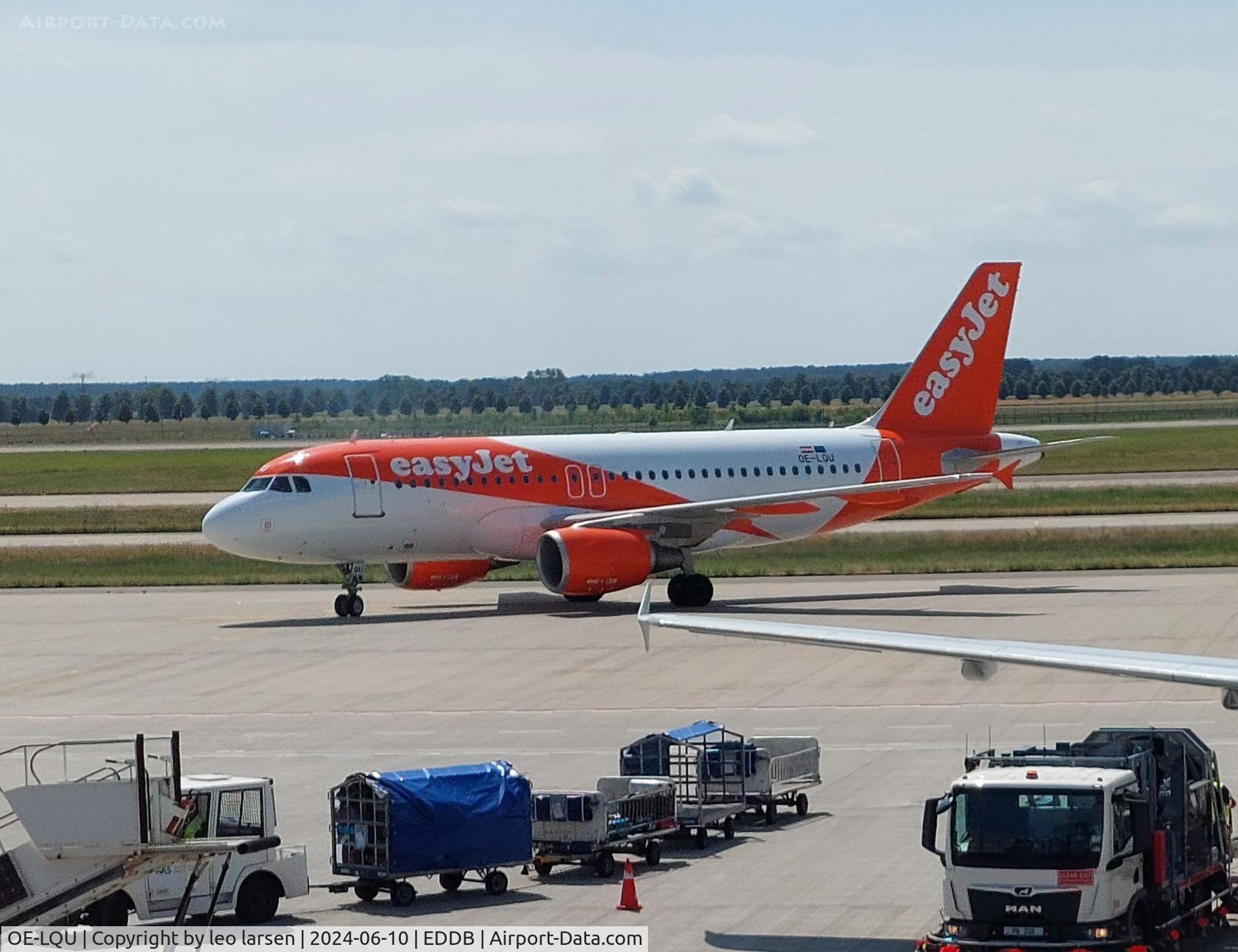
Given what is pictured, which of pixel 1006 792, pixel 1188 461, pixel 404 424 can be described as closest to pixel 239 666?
pixel 1006 792

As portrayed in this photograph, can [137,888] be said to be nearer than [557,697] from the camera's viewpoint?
Yes

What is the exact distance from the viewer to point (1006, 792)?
18422 millimetres

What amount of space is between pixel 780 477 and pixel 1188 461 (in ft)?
214

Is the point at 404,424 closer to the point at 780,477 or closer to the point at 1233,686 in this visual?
the point at 780,477

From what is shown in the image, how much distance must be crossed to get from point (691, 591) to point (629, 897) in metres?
29.7

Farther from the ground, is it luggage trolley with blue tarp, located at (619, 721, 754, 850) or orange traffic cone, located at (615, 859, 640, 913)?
luggage trolley with blue tarp, located at (619, 721, 754, 850)

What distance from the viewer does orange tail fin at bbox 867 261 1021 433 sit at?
56.3 m

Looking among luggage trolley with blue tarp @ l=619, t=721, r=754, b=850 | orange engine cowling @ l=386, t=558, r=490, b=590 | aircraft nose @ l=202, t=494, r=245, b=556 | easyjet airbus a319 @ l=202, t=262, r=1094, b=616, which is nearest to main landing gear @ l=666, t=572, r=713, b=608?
easyjet airbus a319 @ l=202, t=262, r=1094, b=616

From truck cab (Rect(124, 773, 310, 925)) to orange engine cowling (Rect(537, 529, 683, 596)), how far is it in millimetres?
25314

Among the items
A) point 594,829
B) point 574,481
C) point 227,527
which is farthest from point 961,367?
point 594,829

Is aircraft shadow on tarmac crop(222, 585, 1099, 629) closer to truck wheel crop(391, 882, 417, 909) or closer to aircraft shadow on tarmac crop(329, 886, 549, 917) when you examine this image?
aircraft shadow on tarmac crop(329, 886, 549, 917)

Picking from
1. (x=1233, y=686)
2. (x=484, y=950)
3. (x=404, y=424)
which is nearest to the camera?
(x=1233, y=686)

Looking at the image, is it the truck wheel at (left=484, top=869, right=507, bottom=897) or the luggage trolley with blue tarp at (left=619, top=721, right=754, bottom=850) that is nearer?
the truck wheel at (left=484, top=869, right=507, bottom=897)

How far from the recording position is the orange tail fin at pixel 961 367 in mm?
56344
